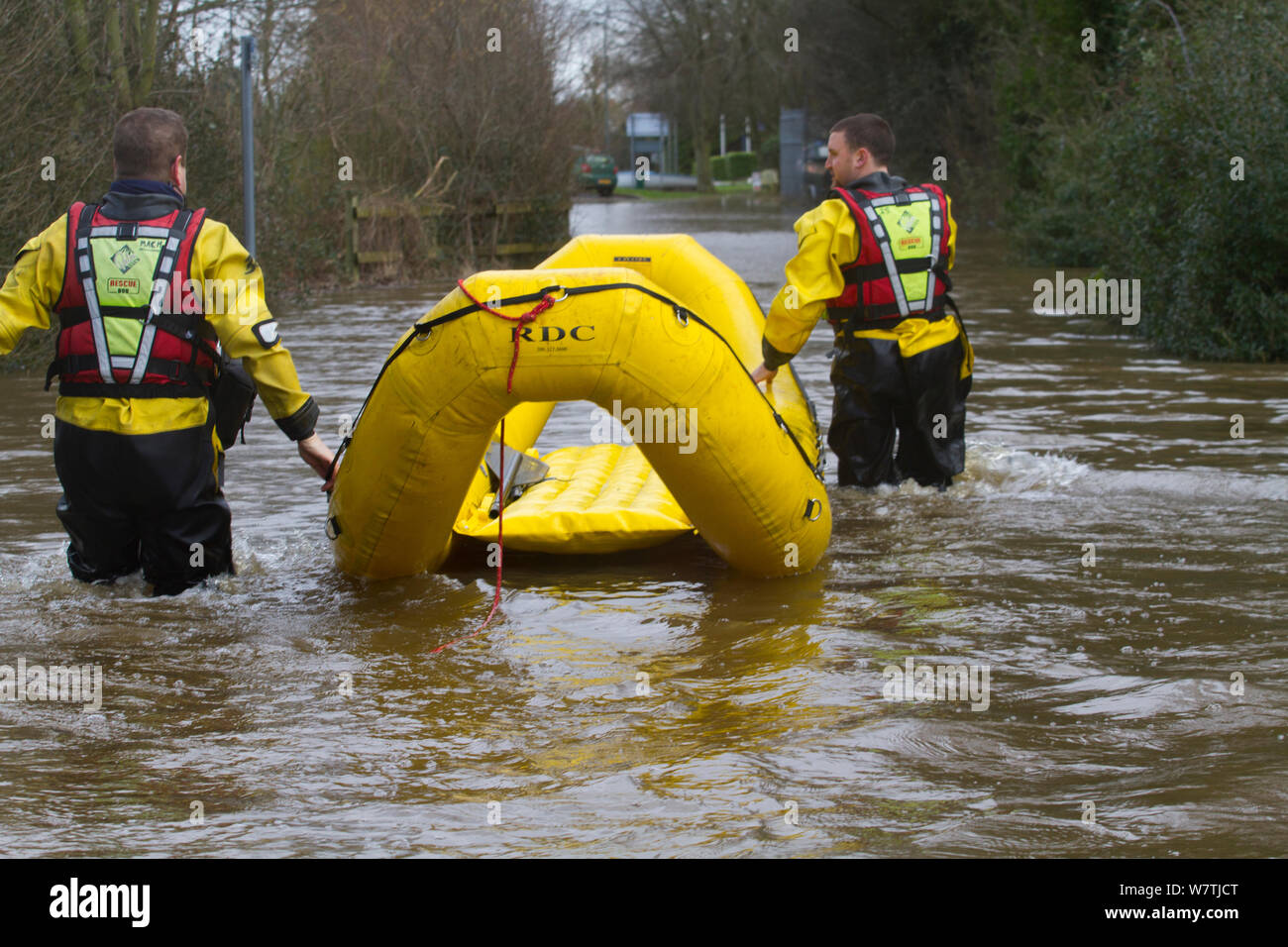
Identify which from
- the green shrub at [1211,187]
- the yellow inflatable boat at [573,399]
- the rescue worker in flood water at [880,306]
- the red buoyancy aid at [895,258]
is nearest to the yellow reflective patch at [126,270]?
the yellow inflatable boat at [573,399]

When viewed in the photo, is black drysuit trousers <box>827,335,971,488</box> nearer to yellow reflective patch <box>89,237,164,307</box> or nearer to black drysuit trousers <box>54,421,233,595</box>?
black drysuit trousers <box>54,421,233,595</box>

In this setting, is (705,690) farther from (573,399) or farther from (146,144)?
(146,144)

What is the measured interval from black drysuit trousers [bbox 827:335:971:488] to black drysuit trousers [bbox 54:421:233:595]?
10.2 feet

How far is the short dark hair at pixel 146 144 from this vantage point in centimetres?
504

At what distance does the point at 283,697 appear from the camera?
4.45 meters

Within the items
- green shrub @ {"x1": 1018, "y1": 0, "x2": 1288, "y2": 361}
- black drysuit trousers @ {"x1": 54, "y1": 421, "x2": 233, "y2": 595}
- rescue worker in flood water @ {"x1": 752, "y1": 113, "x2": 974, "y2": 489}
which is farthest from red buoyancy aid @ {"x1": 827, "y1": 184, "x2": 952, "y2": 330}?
green shrub @ {"x1": 1018, "y1": 0, "x2": 1288, "y2": 361}

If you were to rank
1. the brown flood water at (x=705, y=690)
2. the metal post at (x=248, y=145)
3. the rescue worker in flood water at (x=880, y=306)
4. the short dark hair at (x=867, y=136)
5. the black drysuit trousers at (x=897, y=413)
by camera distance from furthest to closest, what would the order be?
the metal post at (x=248, y=145) → the black drysuit trousers at (x=897, y=413) → the short dark hair at (x=867, y=136) → the rescue worker in flood water at (x=880, y=306) → the brown flood water at (x=705, y=690)

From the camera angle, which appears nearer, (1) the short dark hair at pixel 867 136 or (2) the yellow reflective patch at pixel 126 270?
(2) the yellow reflective patch at pixel 126 270

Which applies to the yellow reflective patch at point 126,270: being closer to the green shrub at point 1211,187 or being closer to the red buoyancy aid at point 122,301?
the red buoyancy aid at point 122,301

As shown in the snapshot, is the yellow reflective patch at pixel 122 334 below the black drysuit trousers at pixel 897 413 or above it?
above

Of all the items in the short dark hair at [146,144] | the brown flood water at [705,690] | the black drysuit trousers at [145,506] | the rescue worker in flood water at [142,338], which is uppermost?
the short dark hair at [146,144]

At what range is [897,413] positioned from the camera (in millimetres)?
7219

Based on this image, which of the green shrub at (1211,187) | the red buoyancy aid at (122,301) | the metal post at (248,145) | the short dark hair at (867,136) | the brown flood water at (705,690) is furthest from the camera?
the green shrub at (1211,187)

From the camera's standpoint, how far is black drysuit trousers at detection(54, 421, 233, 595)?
4.96m
